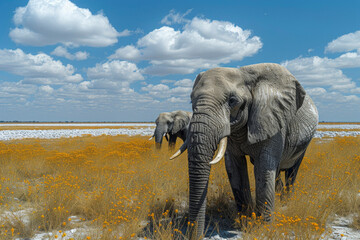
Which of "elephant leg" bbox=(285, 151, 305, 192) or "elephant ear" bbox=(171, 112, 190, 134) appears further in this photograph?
"elephant ear" bbox=(171, 112, 190, 134)

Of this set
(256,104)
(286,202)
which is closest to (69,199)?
(256,104)

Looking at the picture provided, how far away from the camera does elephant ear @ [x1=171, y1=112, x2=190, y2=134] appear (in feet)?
44.3

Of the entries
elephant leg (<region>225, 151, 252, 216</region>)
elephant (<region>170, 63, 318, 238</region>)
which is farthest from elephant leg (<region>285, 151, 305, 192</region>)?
elephant leg (<region>225, 151, 252, 216</region>)

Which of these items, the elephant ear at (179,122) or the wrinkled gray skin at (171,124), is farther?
the elephant ear at (179,122)

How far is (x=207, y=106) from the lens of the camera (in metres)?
3.31

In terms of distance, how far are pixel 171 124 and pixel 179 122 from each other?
1.36ft

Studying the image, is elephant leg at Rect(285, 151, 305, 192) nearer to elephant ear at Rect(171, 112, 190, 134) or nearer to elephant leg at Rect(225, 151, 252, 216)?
→ elephant leg at Rect(225, 151, 252, 216)

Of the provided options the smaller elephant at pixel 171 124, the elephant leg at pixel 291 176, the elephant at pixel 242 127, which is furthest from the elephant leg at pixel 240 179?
the smaller elephant at pixel 171 124

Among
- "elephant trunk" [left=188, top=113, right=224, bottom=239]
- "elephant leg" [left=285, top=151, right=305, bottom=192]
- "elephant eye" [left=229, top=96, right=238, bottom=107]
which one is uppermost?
"elephant eye" [left=229, top=96, right=238, bottom=107]

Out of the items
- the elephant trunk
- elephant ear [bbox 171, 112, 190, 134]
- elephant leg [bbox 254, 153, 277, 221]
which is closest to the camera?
the elephant trunk

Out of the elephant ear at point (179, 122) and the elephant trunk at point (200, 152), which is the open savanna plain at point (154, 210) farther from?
the elephant ear at point (179, 122)

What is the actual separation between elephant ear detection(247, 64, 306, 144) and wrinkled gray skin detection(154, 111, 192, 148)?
371 inches

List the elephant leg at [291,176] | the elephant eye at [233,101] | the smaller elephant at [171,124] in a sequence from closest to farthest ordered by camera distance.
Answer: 1. the elephant eye at [233,101]
2. the elephant leg at [291,176]
3. the smaller elephant at [171,124]

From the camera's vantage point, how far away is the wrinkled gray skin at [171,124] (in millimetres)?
13156
